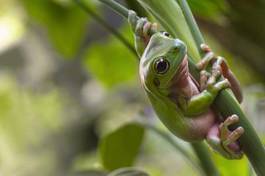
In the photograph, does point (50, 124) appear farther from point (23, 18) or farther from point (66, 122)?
point (23, 18)

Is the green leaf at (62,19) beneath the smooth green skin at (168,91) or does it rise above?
beneath

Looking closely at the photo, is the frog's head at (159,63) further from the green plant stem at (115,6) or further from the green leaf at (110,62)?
the green leaf at (110,62)

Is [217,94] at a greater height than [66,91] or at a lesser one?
greater

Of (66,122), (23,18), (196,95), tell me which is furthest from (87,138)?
(196,95)

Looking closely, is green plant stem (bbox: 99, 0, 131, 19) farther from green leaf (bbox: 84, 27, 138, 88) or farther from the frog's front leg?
green leaf (bbox: 84, 27, 138, 88)

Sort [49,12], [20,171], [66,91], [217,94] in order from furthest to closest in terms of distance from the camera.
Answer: [66,91] → [20,171] → [49,12] → [217,94]

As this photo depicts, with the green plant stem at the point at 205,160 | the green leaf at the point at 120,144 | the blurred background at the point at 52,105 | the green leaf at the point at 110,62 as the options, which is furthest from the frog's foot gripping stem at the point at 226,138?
the blurred background at the point at 52,105

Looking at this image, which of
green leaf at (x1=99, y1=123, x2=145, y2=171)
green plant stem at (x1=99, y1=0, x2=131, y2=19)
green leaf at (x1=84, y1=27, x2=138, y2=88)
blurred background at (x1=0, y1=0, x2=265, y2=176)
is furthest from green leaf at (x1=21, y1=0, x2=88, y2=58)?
green plant stem at (x1=99, y1=0, x2=131, y2=19)

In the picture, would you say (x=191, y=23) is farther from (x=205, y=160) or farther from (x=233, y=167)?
(x=233, y=167)
